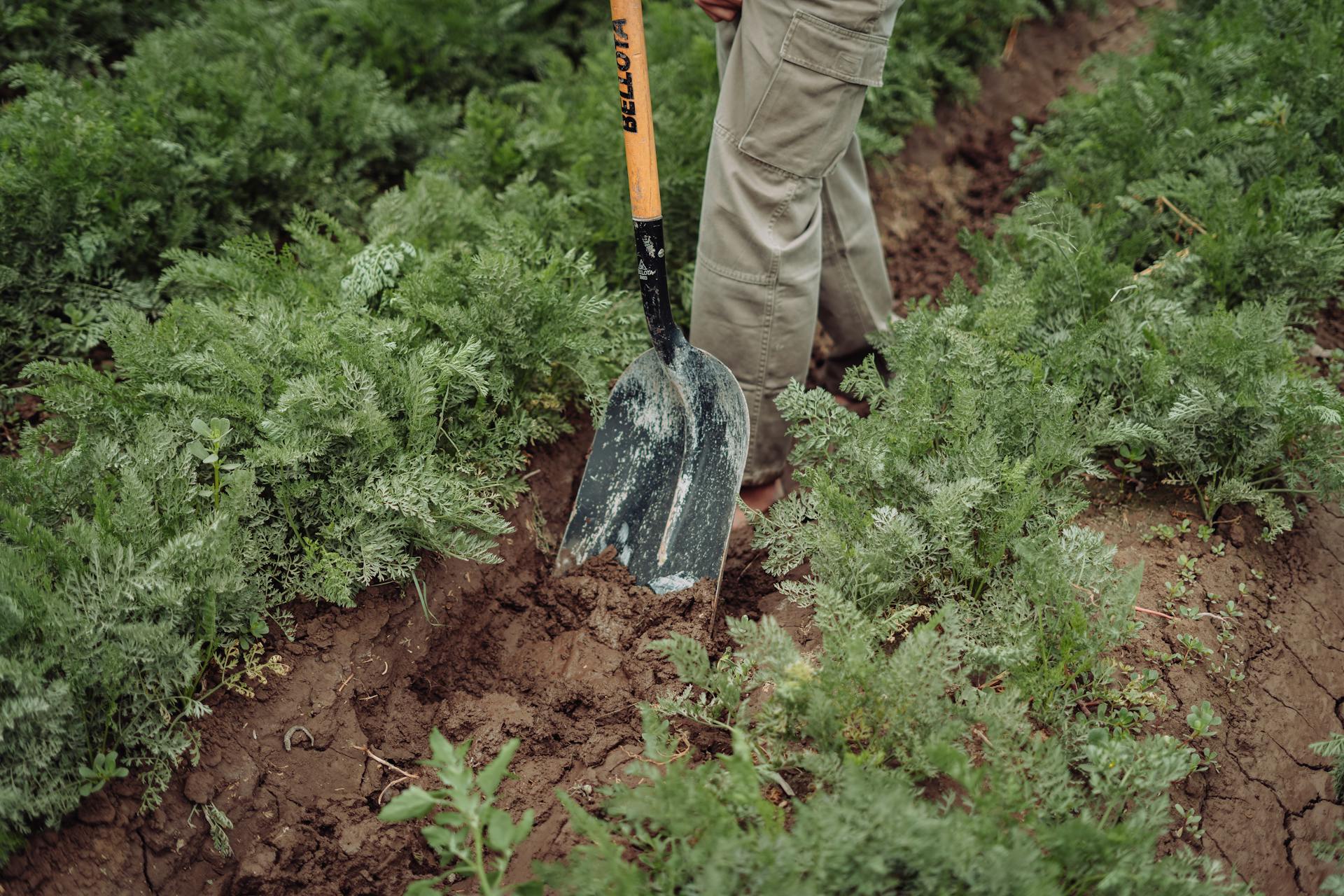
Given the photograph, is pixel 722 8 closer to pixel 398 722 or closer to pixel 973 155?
pixel 398 722

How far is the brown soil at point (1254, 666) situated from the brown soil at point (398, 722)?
3.32 ft

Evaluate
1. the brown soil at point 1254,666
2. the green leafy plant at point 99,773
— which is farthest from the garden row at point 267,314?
the brown soil at point 1254,666

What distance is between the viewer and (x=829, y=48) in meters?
2.56

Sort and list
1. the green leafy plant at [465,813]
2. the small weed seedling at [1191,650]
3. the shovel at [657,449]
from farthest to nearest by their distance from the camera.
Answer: the shovel at [657,449] < the small weed seedling at [1191,650] < the green leafy plant at [465,813]

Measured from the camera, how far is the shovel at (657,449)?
9.01 ft

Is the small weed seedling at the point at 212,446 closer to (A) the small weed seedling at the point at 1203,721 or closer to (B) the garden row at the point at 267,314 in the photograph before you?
(B) the garden row at the point at 267,314

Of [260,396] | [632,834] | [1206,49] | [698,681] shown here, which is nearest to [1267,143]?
[1206,49]

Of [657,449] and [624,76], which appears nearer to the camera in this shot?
[624,76]

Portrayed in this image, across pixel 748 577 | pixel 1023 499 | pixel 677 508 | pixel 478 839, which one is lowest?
pixel 748 577

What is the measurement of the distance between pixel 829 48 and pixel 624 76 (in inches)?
22.7

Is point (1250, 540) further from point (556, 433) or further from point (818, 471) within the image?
point (556, 433)

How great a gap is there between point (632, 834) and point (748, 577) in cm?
97

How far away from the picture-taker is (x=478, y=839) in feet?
5.72

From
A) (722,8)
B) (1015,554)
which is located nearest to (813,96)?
(722,8)
